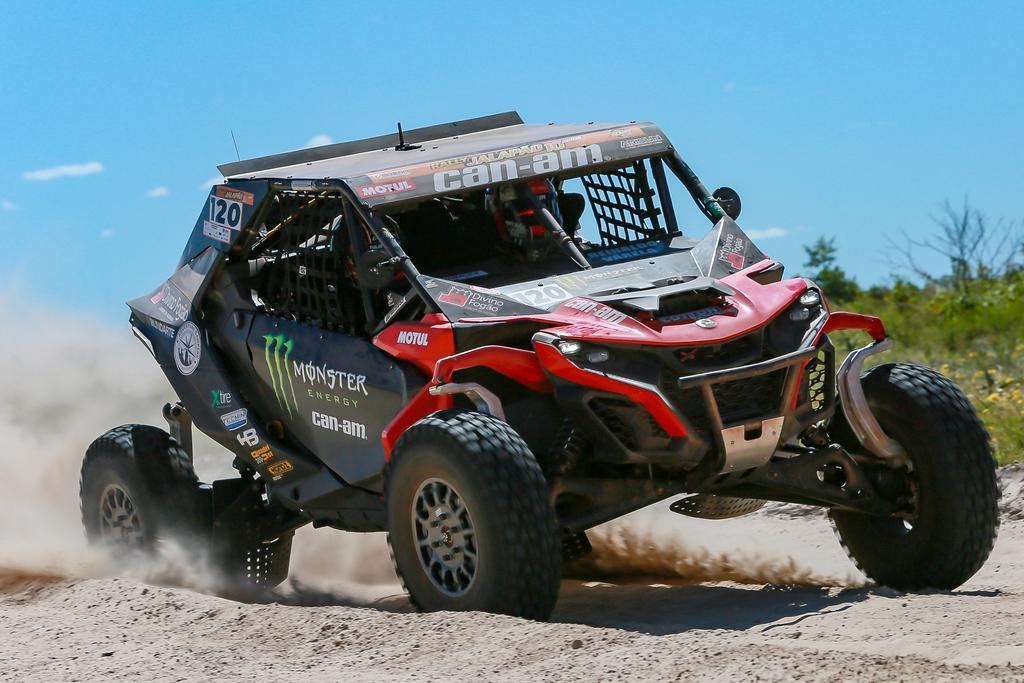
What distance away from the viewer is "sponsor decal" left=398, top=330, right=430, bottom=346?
23.7ft

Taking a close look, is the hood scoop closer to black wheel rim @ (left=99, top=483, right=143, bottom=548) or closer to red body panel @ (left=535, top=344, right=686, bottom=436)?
red body panel @ (left=535, top=344, right=686, bottom=436)

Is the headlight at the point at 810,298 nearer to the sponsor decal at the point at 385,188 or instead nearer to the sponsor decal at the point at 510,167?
the sponsor decal at the point at 510,167

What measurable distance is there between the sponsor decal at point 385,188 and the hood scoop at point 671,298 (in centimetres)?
123

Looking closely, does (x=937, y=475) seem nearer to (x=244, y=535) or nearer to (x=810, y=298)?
(x=810, y=298)

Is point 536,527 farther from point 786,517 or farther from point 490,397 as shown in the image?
point 786,517

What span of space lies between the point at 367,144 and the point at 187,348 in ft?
5.37

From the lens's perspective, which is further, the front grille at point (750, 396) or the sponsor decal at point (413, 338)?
the sponsor decal at point (413, 338)

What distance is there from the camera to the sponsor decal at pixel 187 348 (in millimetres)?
8742

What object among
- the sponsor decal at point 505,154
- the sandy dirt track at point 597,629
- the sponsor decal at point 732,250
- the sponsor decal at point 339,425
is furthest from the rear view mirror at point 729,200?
the sponsor decal at point 339,425

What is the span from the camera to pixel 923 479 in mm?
7465

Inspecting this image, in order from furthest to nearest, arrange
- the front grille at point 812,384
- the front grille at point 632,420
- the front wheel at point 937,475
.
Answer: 1. the front wheel at point 937,475
2. the front grille at point 812,384
3. the front grille at point 632,420

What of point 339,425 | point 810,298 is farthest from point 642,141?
point 339,425

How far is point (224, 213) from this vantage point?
8.71m

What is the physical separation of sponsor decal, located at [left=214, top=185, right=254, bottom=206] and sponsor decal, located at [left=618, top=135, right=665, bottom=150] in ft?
6.57
